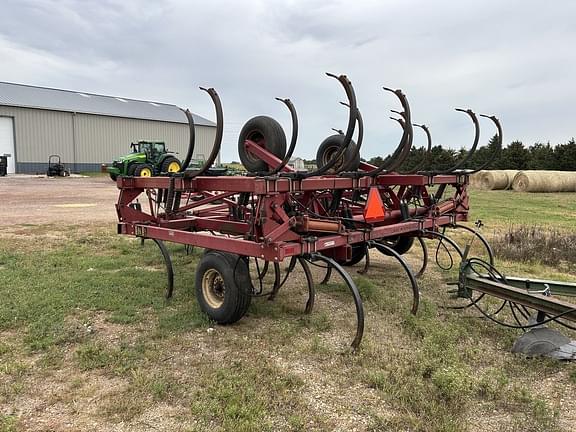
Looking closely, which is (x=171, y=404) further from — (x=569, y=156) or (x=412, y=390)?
(x=569, y=156)

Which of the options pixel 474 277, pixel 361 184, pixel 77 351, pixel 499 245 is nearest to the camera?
pixel 77 351

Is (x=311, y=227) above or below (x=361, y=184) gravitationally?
below

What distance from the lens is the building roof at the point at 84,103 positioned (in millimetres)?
32825

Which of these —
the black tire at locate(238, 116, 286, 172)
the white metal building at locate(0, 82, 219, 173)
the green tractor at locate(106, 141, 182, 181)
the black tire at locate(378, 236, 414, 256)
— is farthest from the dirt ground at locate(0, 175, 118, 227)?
the white metal building at locate(0, 82, 219, 173)

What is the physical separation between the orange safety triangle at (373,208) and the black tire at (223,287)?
1221 millimetres

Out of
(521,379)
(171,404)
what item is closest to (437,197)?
(521,379)

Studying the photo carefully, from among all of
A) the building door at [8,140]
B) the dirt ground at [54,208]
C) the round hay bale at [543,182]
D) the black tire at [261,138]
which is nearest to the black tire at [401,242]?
the black tire at [261,138]

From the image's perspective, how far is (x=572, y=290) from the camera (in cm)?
375

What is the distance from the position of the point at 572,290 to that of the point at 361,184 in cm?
191

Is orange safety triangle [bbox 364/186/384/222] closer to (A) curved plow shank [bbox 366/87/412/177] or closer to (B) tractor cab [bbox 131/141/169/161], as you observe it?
(A) curved plow shank [bbox 366/87/412/177]

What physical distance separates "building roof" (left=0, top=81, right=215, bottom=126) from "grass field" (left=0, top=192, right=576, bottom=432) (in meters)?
31.5

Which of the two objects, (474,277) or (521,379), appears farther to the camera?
(474,277)

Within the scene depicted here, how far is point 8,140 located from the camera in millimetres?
31297

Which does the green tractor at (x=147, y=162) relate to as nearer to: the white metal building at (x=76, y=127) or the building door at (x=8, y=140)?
the white metal building at (x=76, y=127)
